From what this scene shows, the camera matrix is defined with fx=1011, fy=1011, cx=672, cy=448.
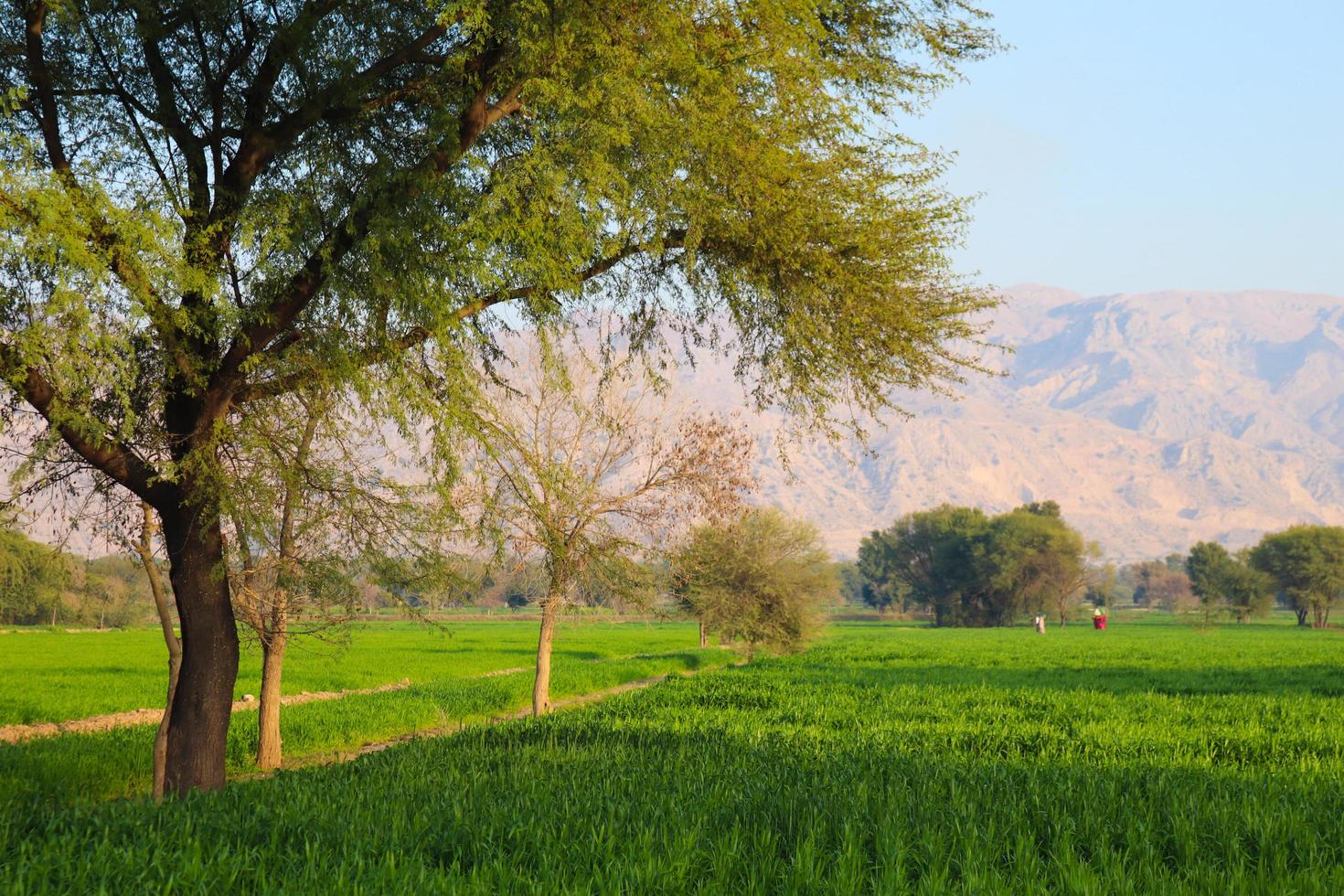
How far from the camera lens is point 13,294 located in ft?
31.3

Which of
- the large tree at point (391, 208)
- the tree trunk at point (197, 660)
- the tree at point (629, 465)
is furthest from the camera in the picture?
the tree at point (629, 465)

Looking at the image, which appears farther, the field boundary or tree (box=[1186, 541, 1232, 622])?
tree (box=[1186, 541, 1232, 622])

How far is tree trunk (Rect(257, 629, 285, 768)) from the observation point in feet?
53.3

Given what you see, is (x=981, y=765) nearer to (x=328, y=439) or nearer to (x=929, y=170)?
(x=929, y=170)

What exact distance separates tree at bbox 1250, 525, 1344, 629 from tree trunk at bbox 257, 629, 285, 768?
118025mm

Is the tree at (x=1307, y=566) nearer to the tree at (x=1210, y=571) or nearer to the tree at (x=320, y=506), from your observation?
the tree at (x=1210, y=571)

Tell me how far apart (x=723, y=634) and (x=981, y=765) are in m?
35.9

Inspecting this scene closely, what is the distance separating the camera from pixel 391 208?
10000 millimetres

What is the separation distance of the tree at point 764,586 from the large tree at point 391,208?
101ft

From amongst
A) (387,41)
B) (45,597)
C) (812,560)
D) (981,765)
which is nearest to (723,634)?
(812,560)

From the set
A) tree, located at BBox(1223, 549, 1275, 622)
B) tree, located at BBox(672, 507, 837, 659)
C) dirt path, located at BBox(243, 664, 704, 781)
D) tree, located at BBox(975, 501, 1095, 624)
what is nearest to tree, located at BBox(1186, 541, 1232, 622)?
tree, located at BBox(1223, 549, 1275, 622)

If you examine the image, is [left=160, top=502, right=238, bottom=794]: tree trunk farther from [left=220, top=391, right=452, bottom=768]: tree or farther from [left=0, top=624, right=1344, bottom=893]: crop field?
[left=0, top=624, right=1344, bottom=893]: crop field

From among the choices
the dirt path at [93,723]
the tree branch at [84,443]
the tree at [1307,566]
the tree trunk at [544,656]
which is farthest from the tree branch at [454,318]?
the tree at [1307,566]

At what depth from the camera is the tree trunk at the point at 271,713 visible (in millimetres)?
16234
